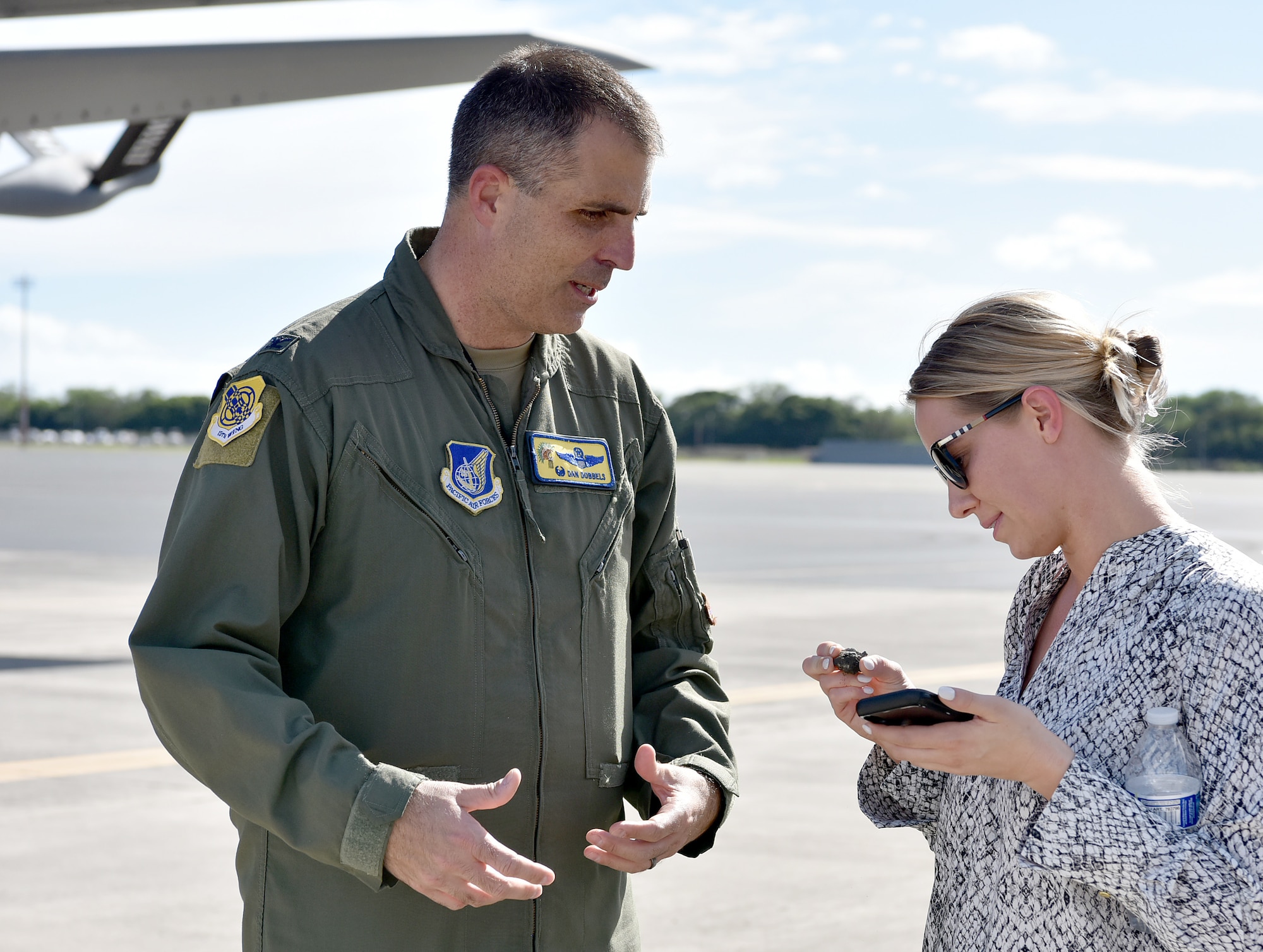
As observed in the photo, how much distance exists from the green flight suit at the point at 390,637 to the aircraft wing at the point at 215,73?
23.4 feet

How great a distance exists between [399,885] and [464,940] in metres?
0.16

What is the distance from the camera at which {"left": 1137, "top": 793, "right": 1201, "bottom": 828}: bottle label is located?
6.25ft

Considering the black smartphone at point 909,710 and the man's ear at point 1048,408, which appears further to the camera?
the man's ear at point 1048,408

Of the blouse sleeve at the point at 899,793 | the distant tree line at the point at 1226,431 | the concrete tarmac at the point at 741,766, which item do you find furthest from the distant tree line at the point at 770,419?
the blouse sleeve at the point at 899,793

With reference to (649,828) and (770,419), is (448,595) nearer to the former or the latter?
(649,828)

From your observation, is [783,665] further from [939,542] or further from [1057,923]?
[939,542]

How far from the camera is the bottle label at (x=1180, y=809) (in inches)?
75.0

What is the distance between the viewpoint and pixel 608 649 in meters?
2.45

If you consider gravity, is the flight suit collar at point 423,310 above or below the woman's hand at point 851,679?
above

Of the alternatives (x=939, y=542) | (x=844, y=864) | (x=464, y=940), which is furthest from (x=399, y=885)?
(x=939, y=542)

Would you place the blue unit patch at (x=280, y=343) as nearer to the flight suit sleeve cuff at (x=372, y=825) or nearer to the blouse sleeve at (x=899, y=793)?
the flight suit sleeve cuff at (x=372, y=825)

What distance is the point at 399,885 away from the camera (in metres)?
2.22

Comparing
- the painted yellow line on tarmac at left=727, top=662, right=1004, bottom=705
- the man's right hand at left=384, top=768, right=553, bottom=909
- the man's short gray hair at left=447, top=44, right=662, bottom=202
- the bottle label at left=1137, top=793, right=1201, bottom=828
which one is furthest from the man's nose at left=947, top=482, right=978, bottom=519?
the painted yellow line on tarmac at left=727, top=662, right=1004, bottom=705

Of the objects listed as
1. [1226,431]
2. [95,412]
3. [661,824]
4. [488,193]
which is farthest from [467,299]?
[95,412]
